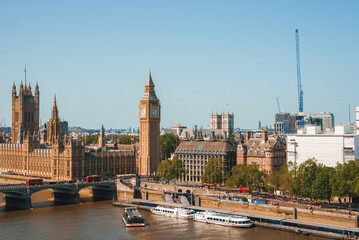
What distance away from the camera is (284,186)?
10662 centimetres

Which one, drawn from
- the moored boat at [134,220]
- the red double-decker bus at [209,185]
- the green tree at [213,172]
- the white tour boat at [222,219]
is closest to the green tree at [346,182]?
the white tour boat at [222,219]

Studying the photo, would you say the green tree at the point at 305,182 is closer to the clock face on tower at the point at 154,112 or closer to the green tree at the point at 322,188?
the green tree at the point at 322,188

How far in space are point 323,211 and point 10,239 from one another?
165 feet

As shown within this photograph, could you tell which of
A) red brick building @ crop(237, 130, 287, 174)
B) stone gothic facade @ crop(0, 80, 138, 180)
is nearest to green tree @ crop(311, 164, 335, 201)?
red brick building @ crop(237, 130, 287, 174)

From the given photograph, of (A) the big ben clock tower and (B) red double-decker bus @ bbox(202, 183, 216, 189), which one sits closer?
(B) red double-decker bus @ bbox(202, 183, 216, 189)

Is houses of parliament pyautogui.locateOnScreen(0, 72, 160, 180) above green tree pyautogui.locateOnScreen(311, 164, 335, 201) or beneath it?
above

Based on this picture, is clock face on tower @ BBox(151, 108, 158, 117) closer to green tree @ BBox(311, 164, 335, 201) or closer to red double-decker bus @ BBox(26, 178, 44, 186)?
red double-decker bus @ BBox(26, 178, 44, 186)

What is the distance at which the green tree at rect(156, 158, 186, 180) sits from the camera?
13675cm

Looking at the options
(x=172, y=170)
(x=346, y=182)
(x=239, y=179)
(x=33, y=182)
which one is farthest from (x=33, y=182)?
(x=346, y=182)

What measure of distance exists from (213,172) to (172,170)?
13427mm

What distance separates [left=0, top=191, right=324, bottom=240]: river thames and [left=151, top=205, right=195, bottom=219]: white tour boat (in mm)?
1668

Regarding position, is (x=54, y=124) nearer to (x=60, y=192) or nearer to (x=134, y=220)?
(x=60, y=192)

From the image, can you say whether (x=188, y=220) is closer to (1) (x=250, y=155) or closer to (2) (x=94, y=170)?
(1) (x=250, y=155)

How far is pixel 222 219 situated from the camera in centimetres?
9500
